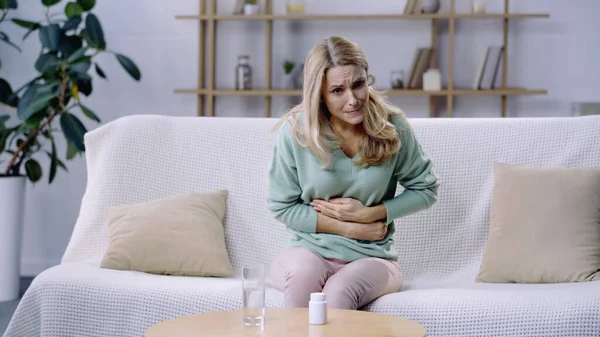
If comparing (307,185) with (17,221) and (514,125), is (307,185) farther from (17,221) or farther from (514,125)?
(17,221)

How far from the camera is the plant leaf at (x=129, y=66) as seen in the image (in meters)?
4.18

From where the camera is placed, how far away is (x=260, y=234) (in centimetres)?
267

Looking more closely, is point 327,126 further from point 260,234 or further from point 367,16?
point 367,16

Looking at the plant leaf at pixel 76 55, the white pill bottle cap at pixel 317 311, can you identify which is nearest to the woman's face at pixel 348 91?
the white pill bottle cap at pixel 317 311

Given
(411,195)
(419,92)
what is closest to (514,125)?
(411,195)

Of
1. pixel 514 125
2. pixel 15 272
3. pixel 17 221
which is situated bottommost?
pixel 15 272

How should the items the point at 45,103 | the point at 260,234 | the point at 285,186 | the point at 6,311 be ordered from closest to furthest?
the point at 285,186
the point at 260,234
the point at 6,311
the point at 45,103

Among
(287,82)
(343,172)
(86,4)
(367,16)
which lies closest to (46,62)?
(86,4)

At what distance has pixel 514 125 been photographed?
2645 mm

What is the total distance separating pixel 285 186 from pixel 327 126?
21 cm

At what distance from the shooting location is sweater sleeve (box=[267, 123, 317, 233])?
2330mm

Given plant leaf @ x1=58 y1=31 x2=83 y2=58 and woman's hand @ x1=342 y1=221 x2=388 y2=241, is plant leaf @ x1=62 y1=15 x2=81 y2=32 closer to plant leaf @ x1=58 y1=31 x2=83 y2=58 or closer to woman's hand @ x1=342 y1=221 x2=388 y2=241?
plant leaf @ x1=58 y1=31 x2=83 y2=58

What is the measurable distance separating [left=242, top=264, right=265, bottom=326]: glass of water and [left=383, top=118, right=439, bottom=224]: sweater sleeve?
74 centimetres

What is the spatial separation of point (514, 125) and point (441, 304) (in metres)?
0.80
